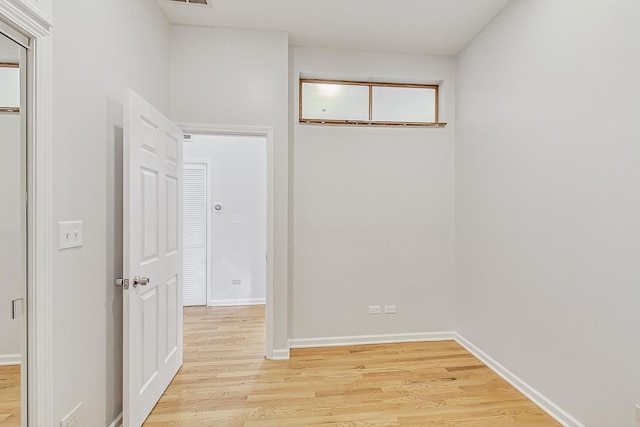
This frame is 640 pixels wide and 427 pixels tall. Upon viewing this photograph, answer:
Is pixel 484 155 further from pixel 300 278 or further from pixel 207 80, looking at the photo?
pixel 207 80

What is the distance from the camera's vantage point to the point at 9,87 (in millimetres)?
1191

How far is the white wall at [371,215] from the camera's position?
312 centimetres

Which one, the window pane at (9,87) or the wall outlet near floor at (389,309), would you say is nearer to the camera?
the window pane at (9,87)

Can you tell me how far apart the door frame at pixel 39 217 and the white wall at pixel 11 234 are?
32mm

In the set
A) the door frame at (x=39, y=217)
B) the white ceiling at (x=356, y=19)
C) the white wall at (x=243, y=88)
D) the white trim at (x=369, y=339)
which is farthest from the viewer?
the white trim at (x=369, y=339)

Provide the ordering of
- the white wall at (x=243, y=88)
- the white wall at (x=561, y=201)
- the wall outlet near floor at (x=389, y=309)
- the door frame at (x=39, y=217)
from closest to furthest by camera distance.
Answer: the door frame at (x=39, y=217) < the white wall at (x=561, y=201) < the white wall at (x=243, y=88) < the wall outlet near floor at (x=389, y=309)

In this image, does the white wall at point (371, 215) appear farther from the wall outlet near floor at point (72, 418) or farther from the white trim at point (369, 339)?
the wall outlet near floor at point (72, 418)

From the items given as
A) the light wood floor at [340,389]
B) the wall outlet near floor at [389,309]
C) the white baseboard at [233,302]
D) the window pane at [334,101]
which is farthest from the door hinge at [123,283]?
the white baseboard at [233,302]

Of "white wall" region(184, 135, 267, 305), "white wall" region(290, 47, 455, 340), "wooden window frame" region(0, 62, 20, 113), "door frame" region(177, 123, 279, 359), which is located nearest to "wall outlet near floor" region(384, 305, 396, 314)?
"white wall" region(290, 47, 455, 340)

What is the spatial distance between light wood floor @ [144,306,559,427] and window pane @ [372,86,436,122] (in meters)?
2.41

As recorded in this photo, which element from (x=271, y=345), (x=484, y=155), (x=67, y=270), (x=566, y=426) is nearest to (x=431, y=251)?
(x=484, y=155)

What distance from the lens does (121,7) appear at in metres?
1.96

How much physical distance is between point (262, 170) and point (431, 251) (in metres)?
2.67

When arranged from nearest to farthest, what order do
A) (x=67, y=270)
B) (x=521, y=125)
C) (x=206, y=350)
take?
(x=67, y=270), (x=521, y=125), (x=206, y=350)
